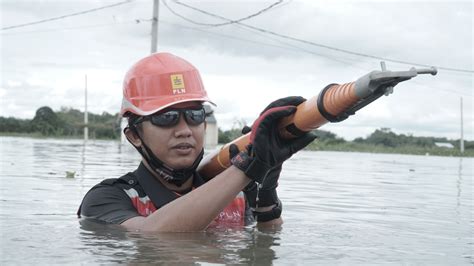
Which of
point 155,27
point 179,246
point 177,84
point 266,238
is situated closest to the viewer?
point 179,246

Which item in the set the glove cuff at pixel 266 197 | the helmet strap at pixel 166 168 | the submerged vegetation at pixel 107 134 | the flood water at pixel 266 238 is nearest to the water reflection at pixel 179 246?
the flood water at pixel 266 238

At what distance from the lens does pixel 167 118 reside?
12.9 ft

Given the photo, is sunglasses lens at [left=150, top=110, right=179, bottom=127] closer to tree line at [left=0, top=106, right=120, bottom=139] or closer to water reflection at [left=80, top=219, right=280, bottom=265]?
water reflection at [left=80, top=219, right=280, bottom=265]

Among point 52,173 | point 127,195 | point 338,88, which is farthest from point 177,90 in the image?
point 52,173

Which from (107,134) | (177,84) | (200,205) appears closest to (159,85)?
(177,84)

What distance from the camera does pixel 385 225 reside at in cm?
612

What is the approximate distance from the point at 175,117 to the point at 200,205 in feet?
2.00

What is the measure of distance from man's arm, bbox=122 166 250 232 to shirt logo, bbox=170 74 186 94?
0.70m

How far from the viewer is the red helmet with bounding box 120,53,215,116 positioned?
4027 mm

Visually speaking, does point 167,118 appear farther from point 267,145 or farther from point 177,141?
point 267,145

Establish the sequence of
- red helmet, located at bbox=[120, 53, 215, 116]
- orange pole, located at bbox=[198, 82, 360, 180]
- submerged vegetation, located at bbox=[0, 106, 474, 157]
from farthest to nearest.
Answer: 1. submerged vegetation, located at bbox=[0, 106, 474, 157]
2. red helmet, located at bbox=[120, 53, 215, 116]
3. orange pole, located at bbox=[198, 82, 360, 180]

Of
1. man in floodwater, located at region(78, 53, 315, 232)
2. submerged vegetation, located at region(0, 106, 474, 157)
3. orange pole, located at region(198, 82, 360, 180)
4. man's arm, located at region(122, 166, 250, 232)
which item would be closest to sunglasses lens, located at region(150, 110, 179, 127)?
man in floodwater, located at region(78, 53, 315, 232)

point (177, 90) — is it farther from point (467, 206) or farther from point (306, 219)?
point (467, 206)

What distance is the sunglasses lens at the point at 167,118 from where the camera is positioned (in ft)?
12.9
